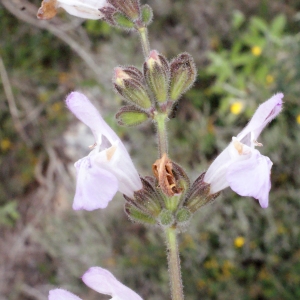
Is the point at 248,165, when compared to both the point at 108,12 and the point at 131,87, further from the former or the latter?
the point at 108,12

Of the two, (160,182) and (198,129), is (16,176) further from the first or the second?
(160,182)

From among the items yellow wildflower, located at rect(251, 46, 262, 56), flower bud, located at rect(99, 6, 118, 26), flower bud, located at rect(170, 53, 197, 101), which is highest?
yellow wildflower, located at rect(251, 46, 262, 56)

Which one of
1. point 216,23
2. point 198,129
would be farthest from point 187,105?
point 216,23

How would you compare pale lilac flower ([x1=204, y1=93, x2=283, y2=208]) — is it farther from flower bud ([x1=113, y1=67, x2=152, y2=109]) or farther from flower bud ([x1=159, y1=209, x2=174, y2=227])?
flower bud ([x1=113, y1=67, x2=152, y2=109])

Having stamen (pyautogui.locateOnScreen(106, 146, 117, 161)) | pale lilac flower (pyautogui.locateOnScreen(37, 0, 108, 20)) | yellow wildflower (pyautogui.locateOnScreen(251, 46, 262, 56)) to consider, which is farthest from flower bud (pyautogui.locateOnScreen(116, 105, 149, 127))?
yellow wildflower (pyautogui.locateOnScreen(251, 46, 262, 56))

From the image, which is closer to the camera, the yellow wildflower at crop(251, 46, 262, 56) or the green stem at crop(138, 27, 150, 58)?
the green stem at crop(138, 27, 150, 58)

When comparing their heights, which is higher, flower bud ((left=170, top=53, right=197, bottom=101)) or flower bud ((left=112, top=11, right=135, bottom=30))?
flower bud ((left=112, top=11, right=135, bottom=30))

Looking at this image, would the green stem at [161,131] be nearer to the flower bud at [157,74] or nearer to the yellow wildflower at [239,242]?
the flower bud at [157,74]

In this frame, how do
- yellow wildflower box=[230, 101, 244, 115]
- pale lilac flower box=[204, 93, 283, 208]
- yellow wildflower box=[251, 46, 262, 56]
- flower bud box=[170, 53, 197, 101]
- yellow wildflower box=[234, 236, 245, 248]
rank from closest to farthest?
pale lilac flower box=[204, 93, 283, 208], flower bud box=[170, 53, 197, 101], yellow wildflower box=[234, 236, 245, 248], yellow wildflower box=[230, 101, 244, 115], yellow wildflower box=[251, 46, 262, 56]
